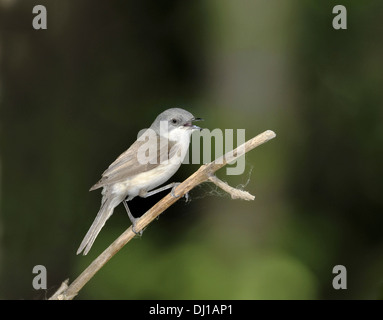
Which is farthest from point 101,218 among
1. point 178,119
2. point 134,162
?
point 178,119

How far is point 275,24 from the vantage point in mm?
4504

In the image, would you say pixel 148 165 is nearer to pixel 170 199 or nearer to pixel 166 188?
pixel 166 188

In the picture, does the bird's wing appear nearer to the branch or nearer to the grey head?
the grey head

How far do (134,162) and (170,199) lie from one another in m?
0.43

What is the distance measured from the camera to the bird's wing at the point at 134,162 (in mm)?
2631

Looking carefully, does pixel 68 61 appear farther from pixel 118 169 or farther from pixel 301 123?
pixel 118 169

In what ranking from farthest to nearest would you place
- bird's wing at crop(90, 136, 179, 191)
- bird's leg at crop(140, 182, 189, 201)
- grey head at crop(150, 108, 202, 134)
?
grey head at crop(150, 108, 202, 134) < bird's wing at crop(90, 136, 179, 191) < bird's leg at crop(140, 182, 189, 201)

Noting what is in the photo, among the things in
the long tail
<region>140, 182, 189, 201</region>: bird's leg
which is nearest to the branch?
<region>140, 182, 189, 201</region>: bird's leg

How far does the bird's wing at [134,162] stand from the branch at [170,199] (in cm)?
27

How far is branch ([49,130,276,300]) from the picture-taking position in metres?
2.22

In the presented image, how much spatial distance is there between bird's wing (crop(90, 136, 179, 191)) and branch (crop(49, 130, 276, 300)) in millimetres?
Answer: 272

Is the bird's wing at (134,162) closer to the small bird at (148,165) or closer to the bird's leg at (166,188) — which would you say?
the small bird at (148,165)

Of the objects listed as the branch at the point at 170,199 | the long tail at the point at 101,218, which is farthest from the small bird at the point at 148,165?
the branch at the point at 170,199
